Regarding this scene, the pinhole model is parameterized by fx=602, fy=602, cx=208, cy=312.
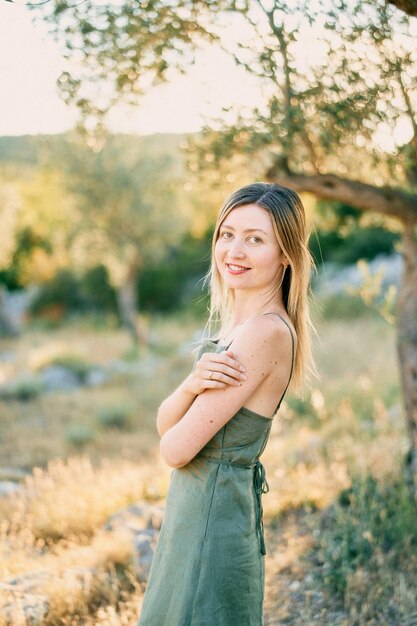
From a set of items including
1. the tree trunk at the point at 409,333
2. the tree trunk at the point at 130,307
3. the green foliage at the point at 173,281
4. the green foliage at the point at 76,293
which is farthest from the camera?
the green foliage at the point at 76,293

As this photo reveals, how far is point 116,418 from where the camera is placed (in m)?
11.2

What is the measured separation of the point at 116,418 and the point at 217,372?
945 centimetres

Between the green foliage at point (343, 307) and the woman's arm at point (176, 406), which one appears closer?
the woman's arm at point (176, 406)

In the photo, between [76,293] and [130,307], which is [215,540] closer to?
[130,307]

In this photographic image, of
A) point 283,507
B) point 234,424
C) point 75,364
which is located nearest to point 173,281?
point 75,364

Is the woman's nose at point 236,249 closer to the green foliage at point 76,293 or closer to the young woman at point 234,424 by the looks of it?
the young woman at point 234,424

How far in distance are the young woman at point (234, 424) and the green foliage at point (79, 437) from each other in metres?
7.63

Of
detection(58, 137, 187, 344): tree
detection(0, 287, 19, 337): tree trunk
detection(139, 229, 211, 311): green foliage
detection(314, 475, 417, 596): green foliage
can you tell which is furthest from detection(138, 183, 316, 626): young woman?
detection(139, 229, 211, 311): green foliage

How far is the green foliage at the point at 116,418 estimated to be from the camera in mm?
11094

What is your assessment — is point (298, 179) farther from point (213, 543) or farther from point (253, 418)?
point (213, 543)

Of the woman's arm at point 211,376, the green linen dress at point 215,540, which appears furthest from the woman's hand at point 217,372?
the green linen dress at point 215,540

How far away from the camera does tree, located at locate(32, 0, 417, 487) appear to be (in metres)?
3.64

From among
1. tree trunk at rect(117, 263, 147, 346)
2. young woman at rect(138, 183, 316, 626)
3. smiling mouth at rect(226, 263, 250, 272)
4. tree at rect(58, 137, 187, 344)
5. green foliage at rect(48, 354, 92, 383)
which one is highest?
tree at rect(58, 137, 187, 344)

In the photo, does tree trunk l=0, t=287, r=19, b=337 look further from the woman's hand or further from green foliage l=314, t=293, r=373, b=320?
the woman's hand
